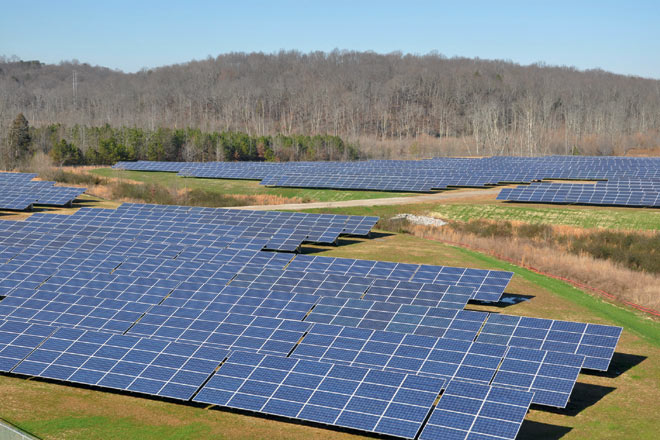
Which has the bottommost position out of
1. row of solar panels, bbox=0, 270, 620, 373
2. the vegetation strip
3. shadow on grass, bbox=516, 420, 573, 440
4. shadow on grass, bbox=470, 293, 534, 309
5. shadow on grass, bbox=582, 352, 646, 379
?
the vegetation strip

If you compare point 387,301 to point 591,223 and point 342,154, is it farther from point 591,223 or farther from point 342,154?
Result: point 342,154

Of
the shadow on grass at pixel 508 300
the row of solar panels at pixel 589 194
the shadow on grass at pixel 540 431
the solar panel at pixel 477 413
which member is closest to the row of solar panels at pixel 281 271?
the shadow on grass at pixel 508 300

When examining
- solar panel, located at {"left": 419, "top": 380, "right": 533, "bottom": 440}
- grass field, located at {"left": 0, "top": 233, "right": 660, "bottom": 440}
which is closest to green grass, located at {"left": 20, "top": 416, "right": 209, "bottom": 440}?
grass field, located at {"left": 0, "top": 233, "right": 660, "bottom": 440}

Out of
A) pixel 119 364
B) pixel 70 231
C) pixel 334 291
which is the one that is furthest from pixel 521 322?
pixel 70 231

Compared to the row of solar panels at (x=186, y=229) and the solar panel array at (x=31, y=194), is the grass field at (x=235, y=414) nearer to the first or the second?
the row of solar panels at (x=186, y=229)

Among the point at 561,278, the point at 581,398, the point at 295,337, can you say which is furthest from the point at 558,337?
the point at 561,278

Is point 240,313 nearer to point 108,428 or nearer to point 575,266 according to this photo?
point 108,428

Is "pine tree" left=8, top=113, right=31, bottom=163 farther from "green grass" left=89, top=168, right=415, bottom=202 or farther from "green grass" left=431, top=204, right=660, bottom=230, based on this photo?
"green grass" left=431, top=204, right=660, bottom=230
